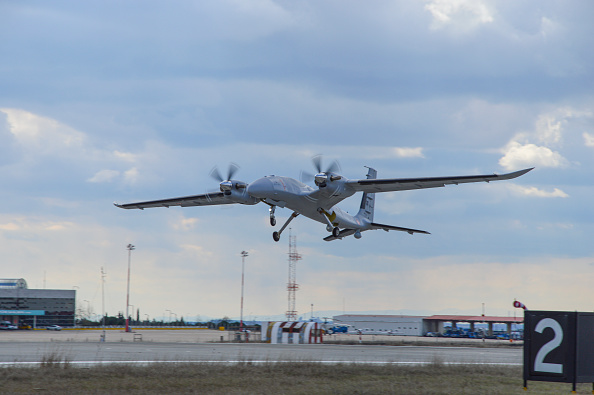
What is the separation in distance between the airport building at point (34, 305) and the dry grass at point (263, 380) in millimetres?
88025

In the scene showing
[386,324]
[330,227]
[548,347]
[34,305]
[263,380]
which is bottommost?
[386,324]

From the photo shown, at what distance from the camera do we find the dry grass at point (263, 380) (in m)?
17.4

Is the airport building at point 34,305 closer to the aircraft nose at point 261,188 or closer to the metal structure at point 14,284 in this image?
Result: the metal structure at point 14,284

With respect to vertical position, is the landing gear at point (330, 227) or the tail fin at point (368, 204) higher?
the tail fin at point (368, 204)

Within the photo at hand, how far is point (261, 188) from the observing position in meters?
33.4

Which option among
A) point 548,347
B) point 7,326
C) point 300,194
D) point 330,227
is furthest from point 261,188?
point 7,326

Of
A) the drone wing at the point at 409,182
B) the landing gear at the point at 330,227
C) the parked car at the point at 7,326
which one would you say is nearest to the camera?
the drone wing at the point at 409,182

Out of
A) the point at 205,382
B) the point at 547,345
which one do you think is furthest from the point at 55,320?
the point at 547,345

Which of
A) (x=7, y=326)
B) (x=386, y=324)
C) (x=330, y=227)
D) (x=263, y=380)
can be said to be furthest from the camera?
(x=386, y=324)

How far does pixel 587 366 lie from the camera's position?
16656mm

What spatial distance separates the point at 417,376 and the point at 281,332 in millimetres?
30802

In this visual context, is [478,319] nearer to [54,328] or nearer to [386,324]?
[386,324]

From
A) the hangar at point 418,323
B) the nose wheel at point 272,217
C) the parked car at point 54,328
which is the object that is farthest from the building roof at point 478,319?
the nose wheel at point 272,217

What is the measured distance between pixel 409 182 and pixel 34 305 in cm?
8754
